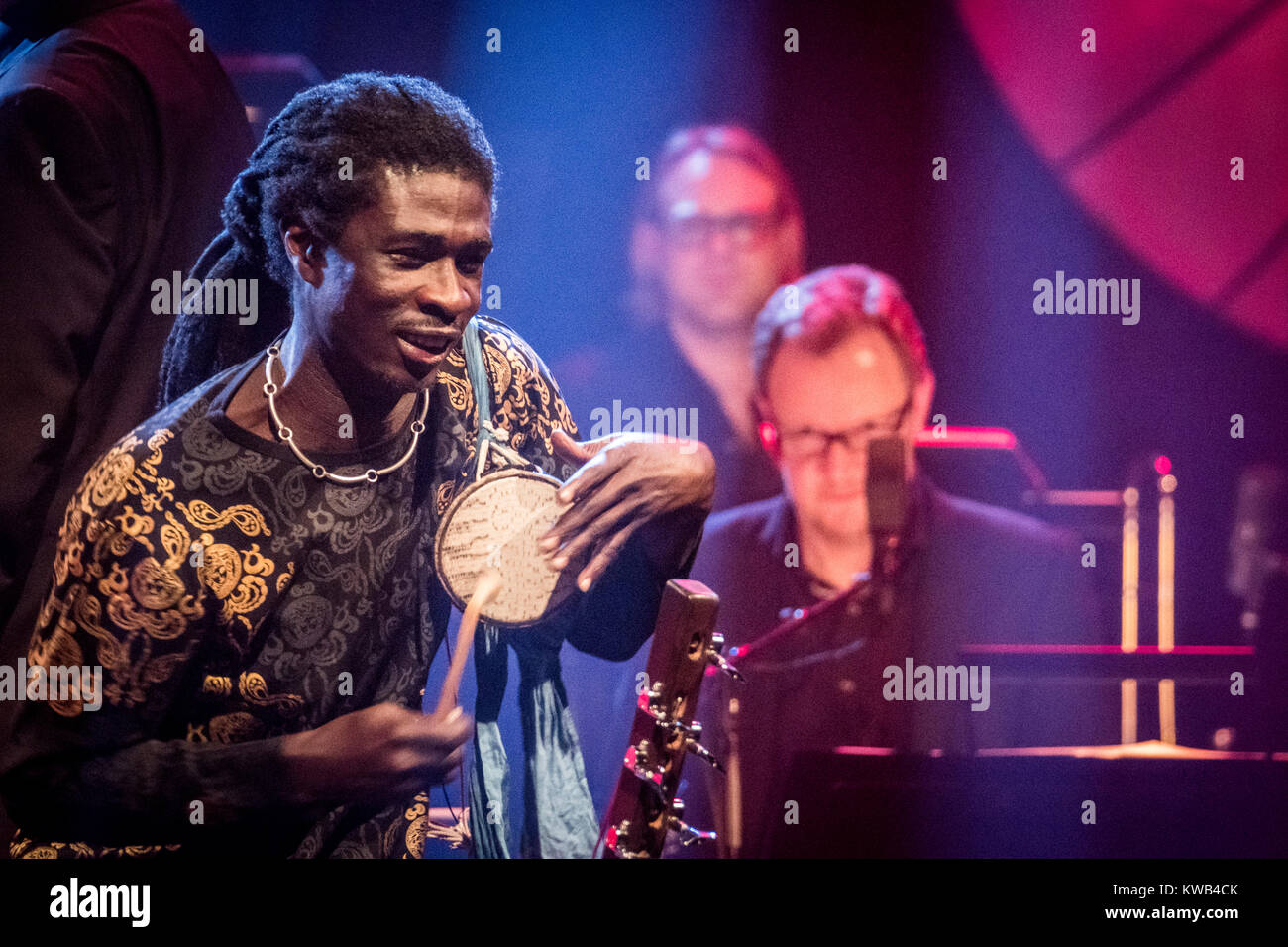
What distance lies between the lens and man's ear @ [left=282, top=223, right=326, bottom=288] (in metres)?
1.72

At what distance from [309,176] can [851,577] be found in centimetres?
161

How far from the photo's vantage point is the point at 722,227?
269 centimetres

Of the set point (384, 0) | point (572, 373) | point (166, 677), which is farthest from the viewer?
point (572, 373)

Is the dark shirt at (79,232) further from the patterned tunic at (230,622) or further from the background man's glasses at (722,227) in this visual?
the background man's glasses at (722,227)

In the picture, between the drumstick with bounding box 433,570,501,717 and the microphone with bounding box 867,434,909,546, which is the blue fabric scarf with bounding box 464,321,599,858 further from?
the microphone with bounding box 867,434,909,546

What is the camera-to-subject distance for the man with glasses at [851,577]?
8.34 feet

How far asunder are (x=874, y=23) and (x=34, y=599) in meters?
2.11

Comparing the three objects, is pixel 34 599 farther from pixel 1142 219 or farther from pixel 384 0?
pixel 1142 219

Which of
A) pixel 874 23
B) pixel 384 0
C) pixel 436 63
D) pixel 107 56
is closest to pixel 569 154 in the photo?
pixel 436 63

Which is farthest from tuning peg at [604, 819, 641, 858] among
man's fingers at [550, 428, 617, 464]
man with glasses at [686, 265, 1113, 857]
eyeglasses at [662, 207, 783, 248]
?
eyeglasses at [662, 207, 783, 248]

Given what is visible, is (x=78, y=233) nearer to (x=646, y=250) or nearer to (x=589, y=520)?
(x=589, y=520)

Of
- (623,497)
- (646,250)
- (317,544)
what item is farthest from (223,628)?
(646,250)

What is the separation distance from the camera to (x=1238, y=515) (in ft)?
8.61

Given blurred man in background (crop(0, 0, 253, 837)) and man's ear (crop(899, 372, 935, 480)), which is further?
man's ear (crop(899, 372, 935, 480))
